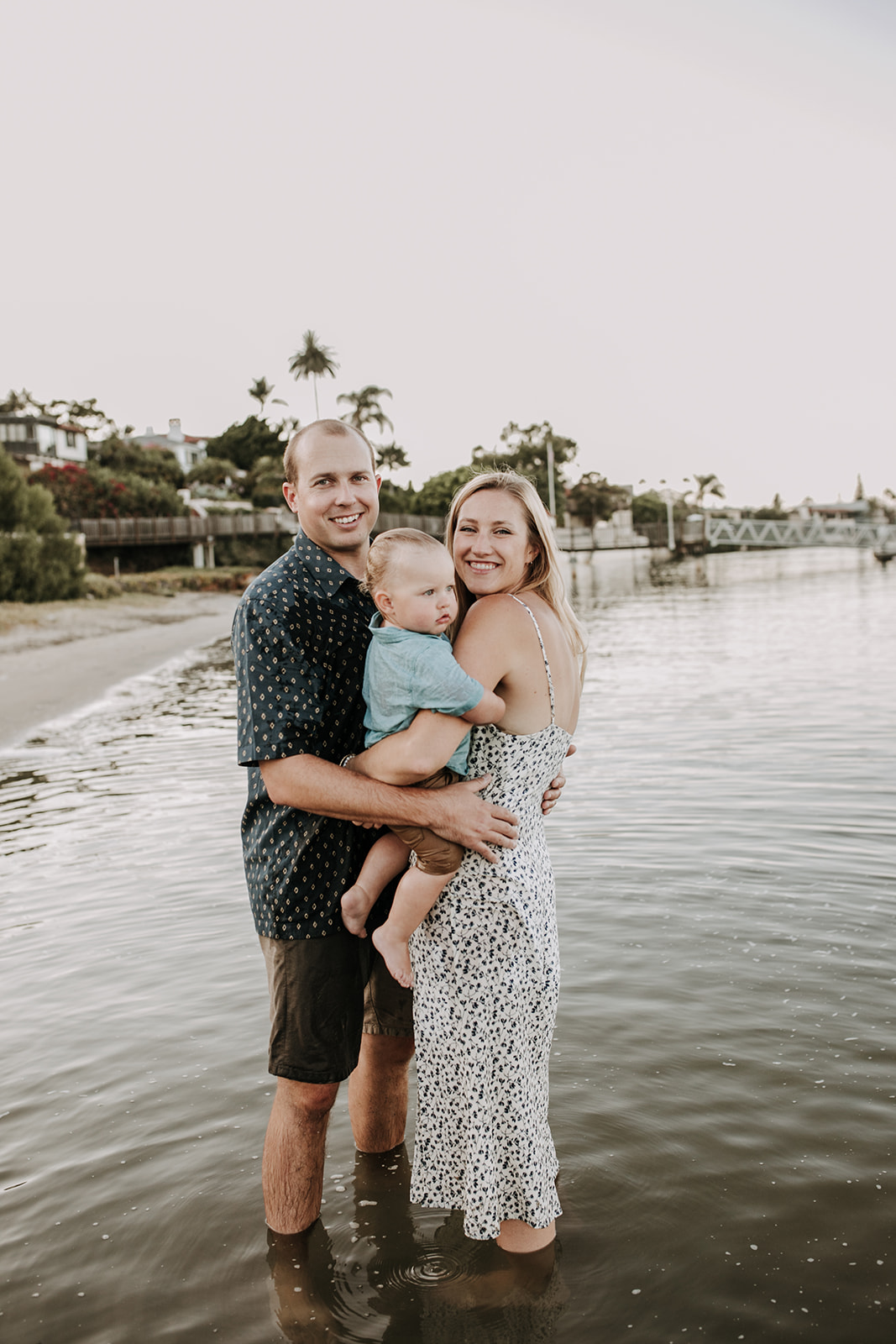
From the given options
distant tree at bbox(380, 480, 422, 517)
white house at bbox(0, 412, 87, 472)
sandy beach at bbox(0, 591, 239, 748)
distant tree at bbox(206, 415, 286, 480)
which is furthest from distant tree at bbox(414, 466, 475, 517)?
sandy beach at bbox(0, 591, 239, 748)

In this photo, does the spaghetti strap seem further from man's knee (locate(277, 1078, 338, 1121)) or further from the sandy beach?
the sandy beach

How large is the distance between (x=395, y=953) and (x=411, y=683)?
772mm

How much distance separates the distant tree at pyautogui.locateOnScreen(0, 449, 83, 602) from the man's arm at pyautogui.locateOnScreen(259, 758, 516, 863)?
29.3 metres

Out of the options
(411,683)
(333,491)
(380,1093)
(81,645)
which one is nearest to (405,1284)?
(380,1093)

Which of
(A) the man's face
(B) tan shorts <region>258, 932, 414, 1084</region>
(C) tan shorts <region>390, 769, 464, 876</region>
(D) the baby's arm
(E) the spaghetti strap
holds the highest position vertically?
(A) the man's face

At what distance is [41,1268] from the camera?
11.0ft

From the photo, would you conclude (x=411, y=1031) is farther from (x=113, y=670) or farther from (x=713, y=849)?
(x=113, y=670)

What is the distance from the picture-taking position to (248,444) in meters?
79.8

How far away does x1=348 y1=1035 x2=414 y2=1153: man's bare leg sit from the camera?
11.5 feet

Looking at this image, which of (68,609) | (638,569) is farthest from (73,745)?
(638,569)

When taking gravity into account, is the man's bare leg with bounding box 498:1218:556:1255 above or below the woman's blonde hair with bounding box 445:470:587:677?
below

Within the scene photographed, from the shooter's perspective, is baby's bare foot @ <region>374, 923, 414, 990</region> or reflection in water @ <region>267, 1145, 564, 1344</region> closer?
baby's bare foot @ <region>374, 923, 414, 990</region>

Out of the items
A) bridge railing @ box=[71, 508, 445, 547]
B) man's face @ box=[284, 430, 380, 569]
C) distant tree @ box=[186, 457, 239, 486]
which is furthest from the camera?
distant tree @ box=[186, 457, 239, 486]

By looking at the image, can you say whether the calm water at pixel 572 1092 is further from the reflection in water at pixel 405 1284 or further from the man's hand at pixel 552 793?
the man's hand at pixel 552 793
